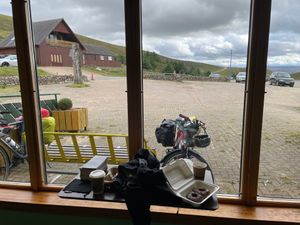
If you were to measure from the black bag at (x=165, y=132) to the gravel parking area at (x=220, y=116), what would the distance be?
35mm

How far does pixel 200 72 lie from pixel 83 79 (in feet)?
2.70

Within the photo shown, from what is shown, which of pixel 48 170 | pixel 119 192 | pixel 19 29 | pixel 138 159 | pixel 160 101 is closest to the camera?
pixel 119 192

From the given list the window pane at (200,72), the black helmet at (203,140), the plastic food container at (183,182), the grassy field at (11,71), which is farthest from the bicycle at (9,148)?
the black helmet at (203,140)

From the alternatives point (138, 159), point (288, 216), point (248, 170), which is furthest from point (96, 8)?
point (288, 216)

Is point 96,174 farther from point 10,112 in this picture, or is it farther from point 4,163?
point 4,163

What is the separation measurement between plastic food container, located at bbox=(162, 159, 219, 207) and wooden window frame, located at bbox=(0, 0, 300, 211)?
37 centimetres

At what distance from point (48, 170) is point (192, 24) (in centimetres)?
147

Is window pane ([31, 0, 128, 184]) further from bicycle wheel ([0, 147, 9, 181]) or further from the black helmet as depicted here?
the black helmet

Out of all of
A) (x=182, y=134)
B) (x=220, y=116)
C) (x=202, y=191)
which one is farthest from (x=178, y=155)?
(x=202, y=191)

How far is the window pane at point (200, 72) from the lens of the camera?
1572 mm

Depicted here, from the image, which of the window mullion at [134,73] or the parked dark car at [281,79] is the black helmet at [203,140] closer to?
the window mullion at [134,73]

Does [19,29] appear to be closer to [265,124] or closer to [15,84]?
[15,84]

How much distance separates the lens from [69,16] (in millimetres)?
1657

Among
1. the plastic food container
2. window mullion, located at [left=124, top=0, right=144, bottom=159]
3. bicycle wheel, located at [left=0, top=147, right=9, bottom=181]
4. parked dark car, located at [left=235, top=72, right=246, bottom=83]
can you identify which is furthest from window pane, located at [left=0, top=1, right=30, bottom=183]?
parked dark car, located at [left=235, top=72, right=246, bottom=83]
